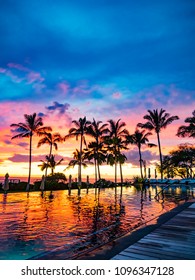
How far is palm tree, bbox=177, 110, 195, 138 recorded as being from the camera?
3297cm

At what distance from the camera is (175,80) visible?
21188mm

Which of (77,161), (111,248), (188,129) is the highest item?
(188,129)

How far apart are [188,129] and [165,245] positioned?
32175 millimetres

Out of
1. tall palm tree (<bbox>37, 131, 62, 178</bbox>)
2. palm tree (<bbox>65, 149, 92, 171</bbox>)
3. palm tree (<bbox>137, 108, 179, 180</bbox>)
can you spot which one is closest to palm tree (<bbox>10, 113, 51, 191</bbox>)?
tall palm tree (<bbox>37, 131, 62, 178</bbox>)

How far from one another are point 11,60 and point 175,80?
15629 millimetres

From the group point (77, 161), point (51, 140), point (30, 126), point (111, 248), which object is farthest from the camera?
point (77, 161)

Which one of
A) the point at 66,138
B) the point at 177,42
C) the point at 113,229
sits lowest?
the point at 113,229

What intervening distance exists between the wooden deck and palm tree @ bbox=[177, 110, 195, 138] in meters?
29.4

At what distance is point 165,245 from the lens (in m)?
4.73

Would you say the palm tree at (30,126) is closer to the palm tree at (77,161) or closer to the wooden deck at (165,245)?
the palm tree at (77,161)

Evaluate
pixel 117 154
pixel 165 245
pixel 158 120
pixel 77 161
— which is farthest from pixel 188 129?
pixel 165 245

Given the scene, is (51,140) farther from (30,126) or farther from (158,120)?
(158,120)

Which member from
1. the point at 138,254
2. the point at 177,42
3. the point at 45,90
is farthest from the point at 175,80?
the point at 138,254
